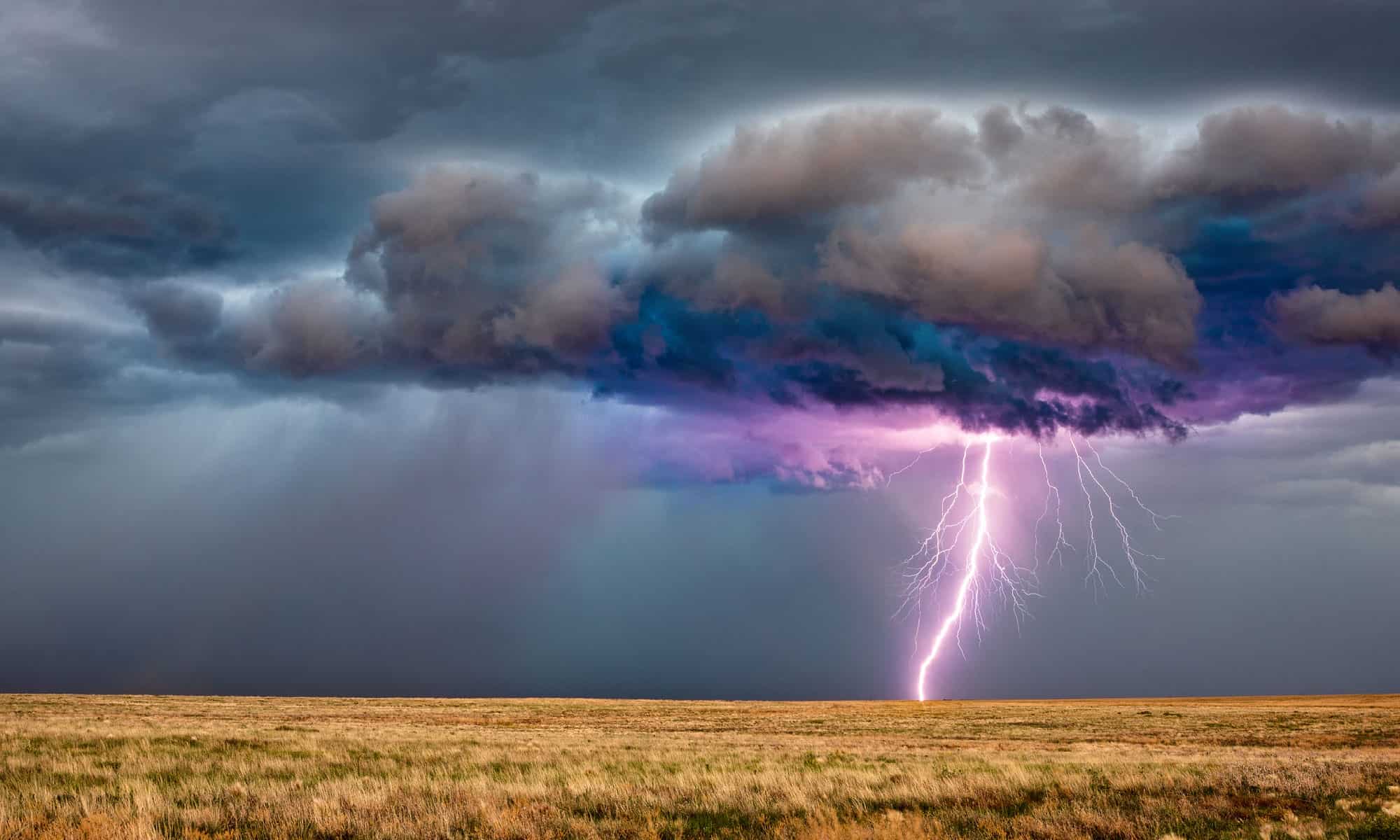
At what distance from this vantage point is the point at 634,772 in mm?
20656

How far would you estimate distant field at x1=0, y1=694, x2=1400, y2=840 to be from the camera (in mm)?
12758

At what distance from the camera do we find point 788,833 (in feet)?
39.9

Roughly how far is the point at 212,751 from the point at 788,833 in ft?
66.3

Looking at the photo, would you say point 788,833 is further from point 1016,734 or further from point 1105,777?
point 1016,734

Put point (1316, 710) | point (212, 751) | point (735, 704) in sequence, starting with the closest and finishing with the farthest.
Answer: point (212, 751)
point (1316, 710)
point (735, 704)

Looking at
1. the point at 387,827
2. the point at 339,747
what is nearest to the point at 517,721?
the point at 339,747

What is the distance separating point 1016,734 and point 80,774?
35439mm

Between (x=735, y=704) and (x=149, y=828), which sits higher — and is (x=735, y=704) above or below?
below

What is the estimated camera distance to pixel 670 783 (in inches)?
720

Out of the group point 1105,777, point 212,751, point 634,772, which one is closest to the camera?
point 1105,777

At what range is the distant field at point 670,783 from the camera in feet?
41.9

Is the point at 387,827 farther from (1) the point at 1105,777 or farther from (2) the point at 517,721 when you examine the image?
(2) the point at 517,721

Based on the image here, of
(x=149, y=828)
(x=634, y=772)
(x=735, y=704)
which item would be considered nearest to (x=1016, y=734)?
(x=634, y=772)

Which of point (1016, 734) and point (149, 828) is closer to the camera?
point (149, 828)
